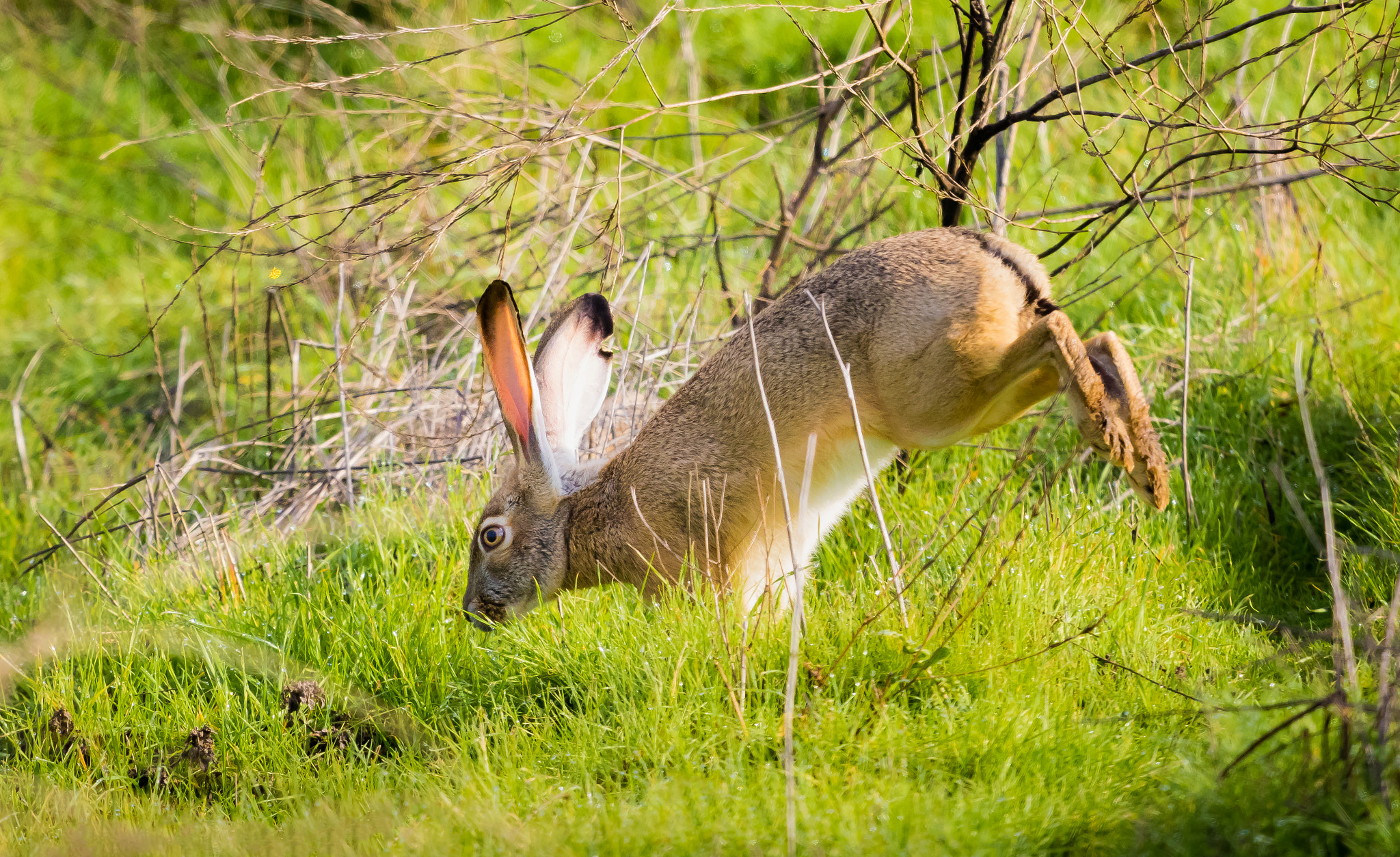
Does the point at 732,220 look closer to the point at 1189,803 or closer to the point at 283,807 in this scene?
the point at 283,807

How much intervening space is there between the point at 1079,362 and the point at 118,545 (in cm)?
469

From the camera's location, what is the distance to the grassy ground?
2.99 meters

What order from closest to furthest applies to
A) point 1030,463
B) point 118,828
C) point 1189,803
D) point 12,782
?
point 1189,803
point 118,828
point 12,782
point 1030,463

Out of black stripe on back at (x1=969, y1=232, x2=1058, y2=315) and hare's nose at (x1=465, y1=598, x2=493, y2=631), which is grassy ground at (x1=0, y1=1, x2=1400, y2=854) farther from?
black stripe on back at (x1=969, y1=232, x2=1058, y2=315)

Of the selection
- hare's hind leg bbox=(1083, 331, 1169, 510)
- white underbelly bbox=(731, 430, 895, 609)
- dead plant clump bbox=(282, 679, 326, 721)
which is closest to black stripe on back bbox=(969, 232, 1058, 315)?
hare's hind leg bbox=(1083, 331, 1169, 510)

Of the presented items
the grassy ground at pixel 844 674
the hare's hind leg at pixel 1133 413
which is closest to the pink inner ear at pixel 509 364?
the grassy ground at pixel 844 674

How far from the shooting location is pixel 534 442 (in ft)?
17.5

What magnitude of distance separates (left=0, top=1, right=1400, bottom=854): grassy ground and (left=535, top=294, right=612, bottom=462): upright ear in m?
0.59

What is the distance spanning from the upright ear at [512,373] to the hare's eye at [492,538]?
1.23 feet

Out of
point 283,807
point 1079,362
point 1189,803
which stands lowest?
point 283,807

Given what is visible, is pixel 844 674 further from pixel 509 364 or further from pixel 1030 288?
pixel 509 364

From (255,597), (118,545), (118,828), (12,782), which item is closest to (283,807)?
(118,828)

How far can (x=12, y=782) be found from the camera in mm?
3936

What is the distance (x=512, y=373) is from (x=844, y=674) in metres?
2.20
